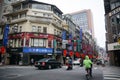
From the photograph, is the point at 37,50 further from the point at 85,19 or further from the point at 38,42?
the point at 85,19

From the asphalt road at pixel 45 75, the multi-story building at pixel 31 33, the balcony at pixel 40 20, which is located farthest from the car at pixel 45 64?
the balcony at pixel 40 20

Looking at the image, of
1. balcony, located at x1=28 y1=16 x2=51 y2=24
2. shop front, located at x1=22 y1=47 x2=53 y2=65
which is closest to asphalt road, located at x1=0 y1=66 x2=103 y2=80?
shop front, located at x1=22 y1=47 x2=53 y2=65

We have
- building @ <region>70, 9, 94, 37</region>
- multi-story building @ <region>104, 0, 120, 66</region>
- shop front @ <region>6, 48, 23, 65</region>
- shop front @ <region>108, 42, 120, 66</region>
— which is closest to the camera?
shop front @ <region>108, 42, 120, 66</region>

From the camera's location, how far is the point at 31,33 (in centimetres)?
3528

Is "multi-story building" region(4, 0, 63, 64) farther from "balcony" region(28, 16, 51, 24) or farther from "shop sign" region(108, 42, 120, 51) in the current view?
"shop sign" region(108, 42, 120, 51)

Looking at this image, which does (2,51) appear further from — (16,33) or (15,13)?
(15,13)

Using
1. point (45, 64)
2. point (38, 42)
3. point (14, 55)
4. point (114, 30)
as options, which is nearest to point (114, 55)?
point (114, 30)

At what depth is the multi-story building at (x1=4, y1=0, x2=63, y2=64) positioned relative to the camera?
34781 millimetres

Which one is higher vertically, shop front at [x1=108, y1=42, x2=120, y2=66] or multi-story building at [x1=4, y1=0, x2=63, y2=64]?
multi-story building at [x1=4, y1=0, x2=63, y2=64]

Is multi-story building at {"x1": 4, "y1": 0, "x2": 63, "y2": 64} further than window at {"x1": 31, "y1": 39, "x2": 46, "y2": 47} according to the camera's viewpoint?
No

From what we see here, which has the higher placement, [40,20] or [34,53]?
[40,20]

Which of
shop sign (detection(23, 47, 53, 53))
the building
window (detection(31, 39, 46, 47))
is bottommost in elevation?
shop sign (detection(23, 47, 53, 53))

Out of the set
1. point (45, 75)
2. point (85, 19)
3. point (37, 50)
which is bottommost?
point (45, 75)

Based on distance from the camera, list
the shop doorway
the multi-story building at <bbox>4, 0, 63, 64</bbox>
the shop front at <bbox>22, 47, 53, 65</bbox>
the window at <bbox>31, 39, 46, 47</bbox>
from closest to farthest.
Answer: the shop front at <bbox>22, 47, 53, 65</bbox> < the multi-story building at <bbox>4, 0, 63, 64</bbox> < the window at <bbox>31, 39, 46, 47</bbox> < the shop doorway
